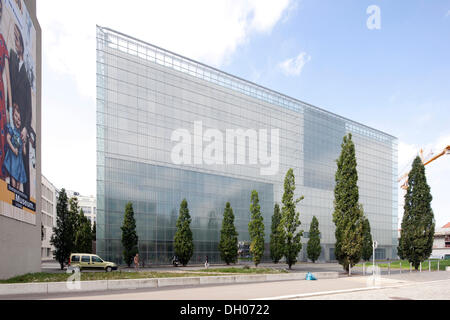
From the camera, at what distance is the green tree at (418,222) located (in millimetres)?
38875

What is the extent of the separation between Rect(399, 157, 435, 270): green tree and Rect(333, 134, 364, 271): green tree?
10.4 metres

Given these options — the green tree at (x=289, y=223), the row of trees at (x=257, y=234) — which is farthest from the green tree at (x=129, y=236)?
the green tree at (x=289, y=223)

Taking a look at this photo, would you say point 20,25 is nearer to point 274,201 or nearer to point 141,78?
point 141,78

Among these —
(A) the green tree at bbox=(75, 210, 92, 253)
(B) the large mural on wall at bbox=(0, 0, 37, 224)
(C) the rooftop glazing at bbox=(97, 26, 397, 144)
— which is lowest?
(A) the green tree at bbox=(75, 210, 92, 253)

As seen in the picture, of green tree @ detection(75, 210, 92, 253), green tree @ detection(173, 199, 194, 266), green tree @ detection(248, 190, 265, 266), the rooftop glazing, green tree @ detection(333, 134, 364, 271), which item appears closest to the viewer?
green tree @ detection(333, 134, 364, 271)

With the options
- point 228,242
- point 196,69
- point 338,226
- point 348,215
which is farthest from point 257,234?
point 196,69

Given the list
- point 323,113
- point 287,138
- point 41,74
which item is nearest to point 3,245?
point 41,74

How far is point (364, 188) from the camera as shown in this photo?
73.6 m

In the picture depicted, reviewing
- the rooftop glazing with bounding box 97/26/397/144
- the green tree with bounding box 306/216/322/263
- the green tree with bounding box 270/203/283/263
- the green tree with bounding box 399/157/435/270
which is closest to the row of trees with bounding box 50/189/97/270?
the rooftop glazing with bounding box 97/26/397/144

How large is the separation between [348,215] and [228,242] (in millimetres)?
19450

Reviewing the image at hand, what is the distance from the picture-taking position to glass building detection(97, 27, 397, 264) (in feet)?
142

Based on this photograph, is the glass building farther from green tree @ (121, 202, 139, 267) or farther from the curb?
the curb

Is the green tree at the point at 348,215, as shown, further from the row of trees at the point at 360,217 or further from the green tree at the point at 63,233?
the green tree at the point at 63,233

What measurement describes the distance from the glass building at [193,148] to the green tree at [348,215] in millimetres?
22440
